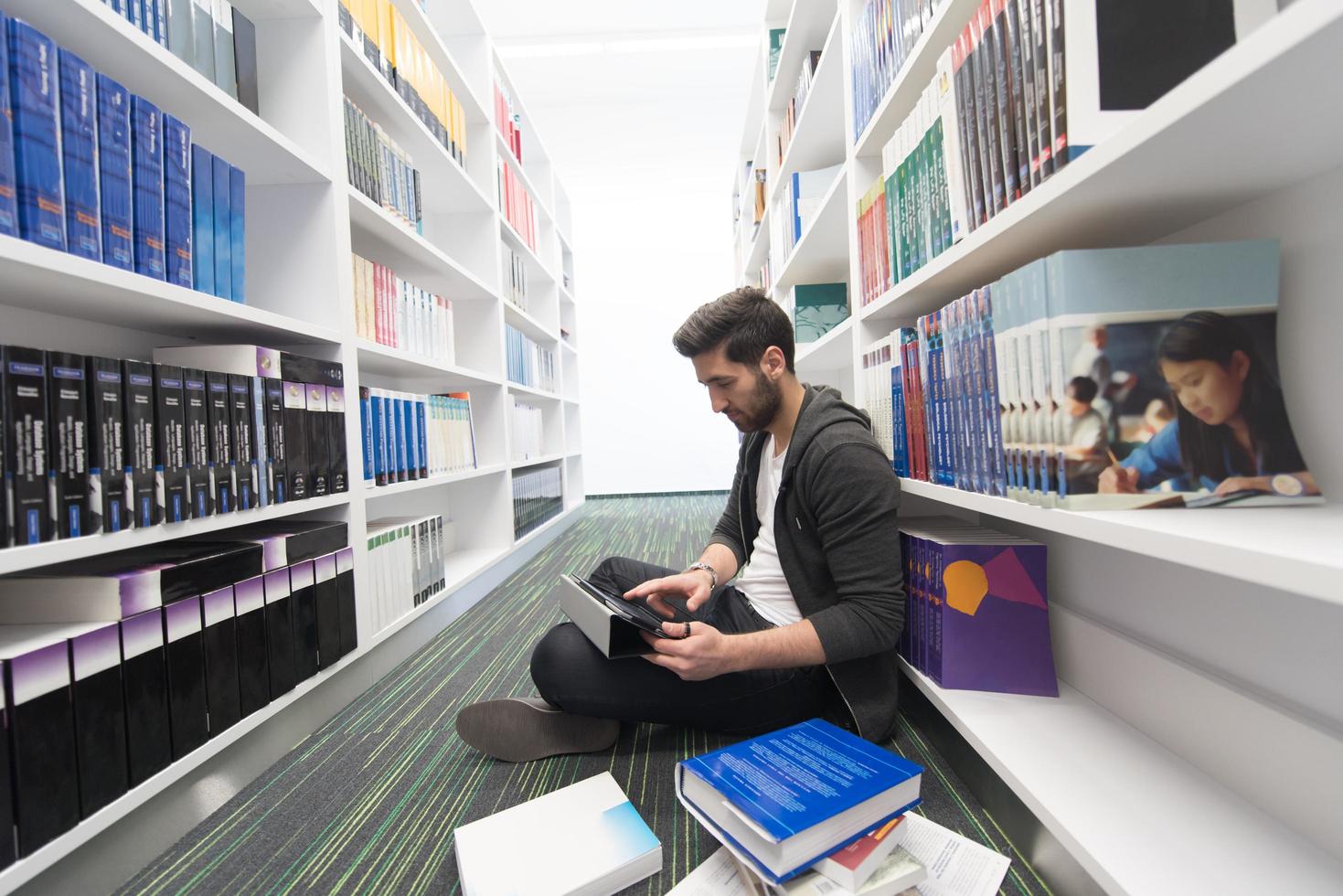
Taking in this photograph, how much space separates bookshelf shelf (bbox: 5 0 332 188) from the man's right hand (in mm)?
1147

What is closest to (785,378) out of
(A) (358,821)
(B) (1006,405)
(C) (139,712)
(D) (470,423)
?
(B) (1006,405)

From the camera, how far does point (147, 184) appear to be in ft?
2.91

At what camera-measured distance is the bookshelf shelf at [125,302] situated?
0.73 metres

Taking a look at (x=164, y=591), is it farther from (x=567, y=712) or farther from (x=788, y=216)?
(x=788, y=216)

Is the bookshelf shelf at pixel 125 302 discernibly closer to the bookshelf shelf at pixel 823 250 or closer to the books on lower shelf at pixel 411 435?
the books on lower shelf at pixel 411 435

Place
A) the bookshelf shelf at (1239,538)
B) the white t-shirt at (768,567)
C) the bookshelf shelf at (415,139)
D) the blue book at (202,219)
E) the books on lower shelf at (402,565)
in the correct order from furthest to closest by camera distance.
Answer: the bookshelf shelf at (415,139) → the books on lower shelf at (402,565) → the white t-shirt at (768,567) → the blue book at (202,219) → the bookshelf shelf at (1239,538)

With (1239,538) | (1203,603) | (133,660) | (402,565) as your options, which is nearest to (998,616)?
(1203,603)

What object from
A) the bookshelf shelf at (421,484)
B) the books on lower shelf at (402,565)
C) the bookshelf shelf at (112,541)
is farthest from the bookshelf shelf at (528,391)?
the bookshelf shelf at (112,541)

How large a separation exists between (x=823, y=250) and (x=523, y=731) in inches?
68.0

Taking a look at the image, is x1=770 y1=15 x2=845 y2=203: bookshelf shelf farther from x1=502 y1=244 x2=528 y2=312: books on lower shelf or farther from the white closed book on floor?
the white closed book on floor

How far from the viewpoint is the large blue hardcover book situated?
30.2 inches

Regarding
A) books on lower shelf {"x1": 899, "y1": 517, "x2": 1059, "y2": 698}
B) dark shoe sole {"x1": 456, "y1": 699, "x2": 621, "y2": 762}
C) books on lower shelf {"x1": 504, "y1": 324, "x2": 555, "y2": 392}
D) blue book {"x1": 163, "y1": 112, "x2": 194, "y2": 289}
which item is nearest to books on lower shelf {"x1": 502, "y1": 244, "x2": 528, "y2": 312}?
books on lower shelf {"x1": 504, "y1": 324, "x2": 555, "y2": 392}

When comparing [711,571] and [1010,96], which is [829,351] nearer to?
[711,571]

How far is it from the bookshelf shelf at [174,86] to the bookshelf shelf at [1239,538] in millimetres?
1424
